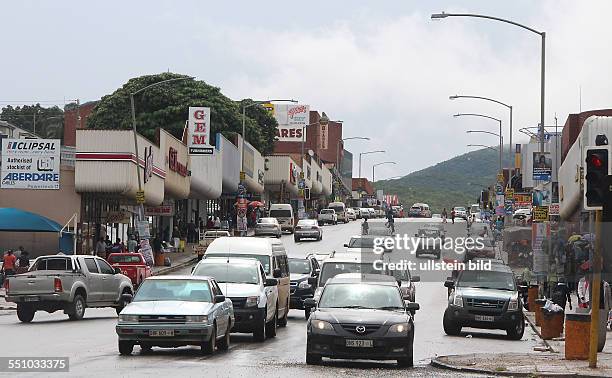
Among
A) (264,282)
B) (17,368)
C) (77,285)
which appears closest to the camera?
(17,368)

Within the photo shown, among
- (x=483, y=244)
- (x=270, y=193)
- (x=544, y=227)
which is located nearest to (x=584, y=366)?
(x=544, y=227)

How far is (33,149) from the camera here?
55.3 meters

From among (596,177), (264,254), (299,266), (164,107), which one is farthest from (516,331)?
(164,107)

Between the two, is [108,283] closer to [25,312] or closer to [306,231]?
[25,312]

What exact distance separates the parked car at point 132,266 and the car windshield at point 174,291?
64.2 feet

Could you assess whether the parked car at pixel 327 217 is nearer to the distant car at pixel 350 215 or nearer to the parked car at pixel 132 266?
the distant car at pixel 350 215

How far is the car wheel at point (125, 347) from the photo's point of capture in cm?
2066

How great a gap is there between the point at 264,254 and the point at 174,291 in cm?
818

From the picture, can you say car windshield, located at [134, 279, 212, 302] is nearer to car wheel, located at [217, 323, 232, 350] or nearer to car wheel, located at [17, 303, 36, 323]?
car wheel, located at [217, 323, 232, 350]

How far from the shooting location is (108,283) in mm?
33031

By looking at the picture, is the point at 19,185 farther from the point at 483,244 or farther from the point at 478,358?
the point at 478,358

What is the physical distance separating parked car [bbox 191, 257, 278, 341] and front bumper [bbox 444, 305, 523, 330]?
4799 mm

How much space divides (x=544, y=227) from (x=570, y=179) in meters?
13.5

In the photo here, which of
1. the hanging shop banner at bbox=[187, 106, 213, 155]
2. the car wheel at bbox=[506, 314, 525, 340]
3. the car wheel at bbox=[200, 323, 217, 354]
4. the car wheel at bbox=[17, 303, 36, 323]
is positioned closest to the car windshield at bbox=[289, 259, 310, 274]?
the car wheel at bbox=[17, 303, 36, 323]
